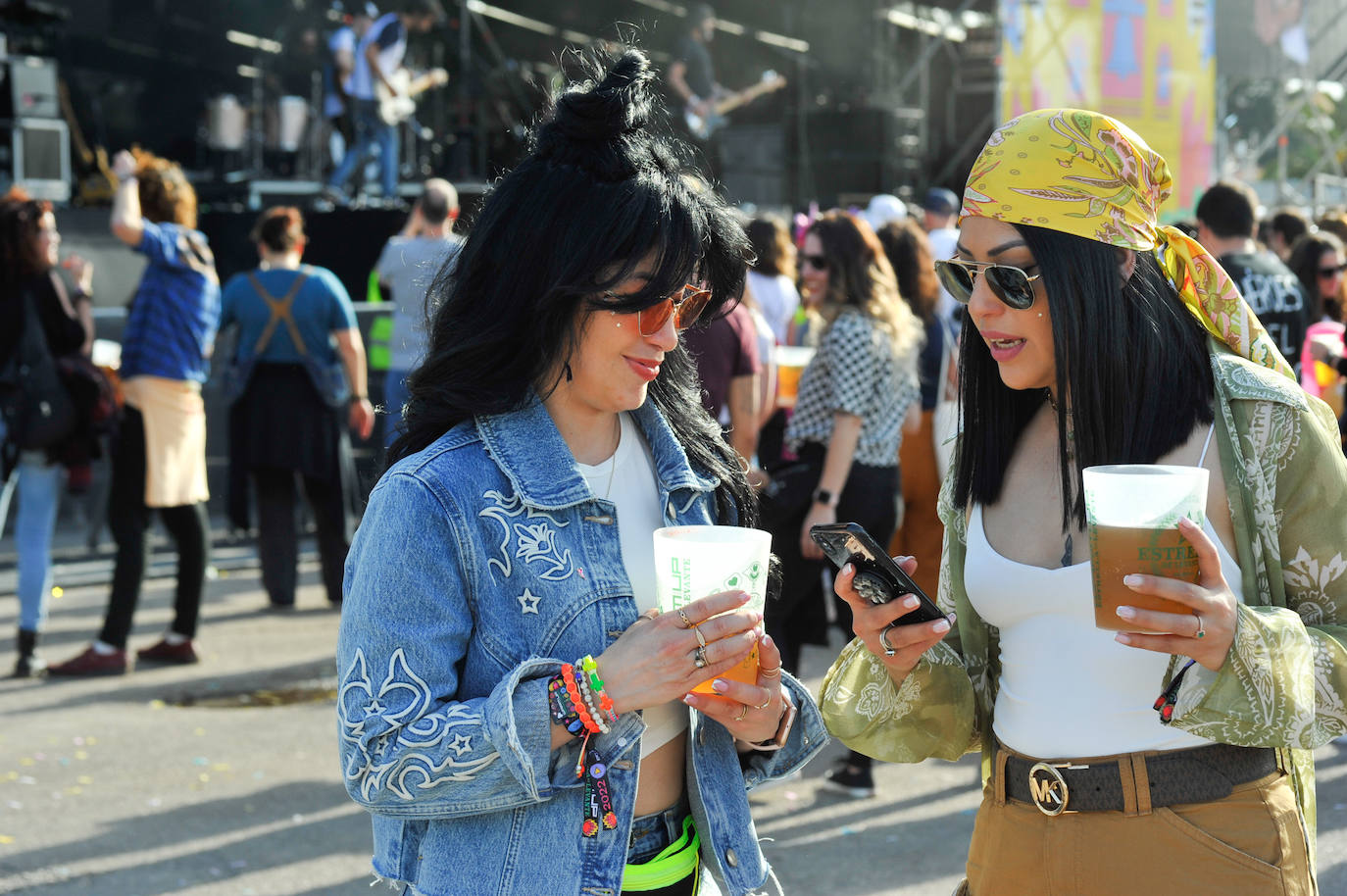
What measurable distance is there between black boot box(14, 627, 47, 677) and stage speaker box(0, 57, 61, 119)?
29.7ft

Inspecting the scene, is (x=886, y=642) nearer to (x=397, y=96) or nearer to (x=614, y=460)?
(x=614, y=460)

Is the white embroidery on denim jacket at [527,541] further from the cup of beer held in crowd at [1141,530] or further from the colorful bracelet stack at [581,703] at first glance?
the cup of beer held in crowd at [1141,530]

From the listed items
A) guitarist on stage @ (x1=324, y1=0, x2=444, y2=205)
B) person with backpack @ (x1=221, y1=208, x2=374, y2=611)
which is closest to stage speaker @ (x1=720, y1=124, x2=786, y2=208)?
guitarist on stage @ (x1=324, y1=0, x2=444, y2=205)

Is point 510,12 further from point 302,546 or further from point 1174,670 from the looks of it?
point 1174,670

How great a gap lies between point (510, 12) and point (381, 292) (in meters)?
11.4

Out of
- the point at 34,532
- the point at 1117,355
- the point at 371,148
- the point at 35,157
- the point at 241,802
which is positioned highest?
the point at 371,148

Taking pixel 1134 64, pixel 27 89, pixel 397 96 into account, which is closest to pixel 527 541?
pixel 1134 64

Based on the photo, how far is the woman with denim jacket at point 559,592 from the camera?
1822 millimetres

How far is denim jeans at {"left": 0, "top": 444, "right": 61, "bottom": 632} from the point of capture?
6395mm

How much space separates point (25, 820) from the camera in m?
4.71

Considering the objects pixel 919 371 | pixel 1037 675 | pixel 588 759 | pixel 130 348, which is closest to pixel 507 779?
pixel 588 759

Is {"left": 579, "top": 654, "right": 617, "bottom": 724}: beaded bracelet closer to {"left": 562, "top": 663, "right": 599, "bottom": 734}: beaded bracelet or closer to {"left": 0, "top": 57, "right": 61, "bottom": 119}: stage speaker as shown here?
{"left": 562, "top": 663, "right": 599, "bottom": 734}: beaded bracelet

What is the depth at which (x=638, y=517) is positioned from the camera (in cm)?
211

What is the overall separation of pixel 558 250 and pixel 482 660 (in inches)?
21.8
